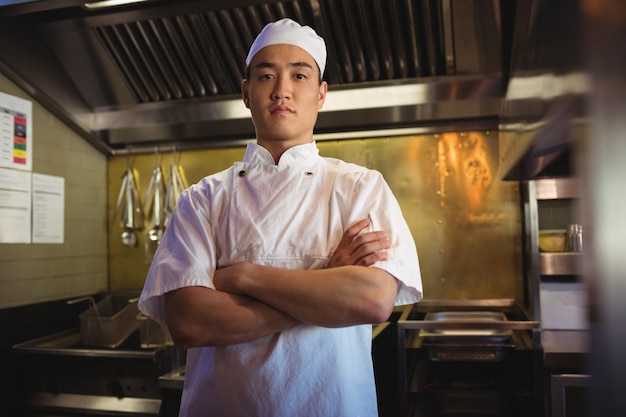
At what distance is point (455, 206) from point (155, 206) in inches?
69.4

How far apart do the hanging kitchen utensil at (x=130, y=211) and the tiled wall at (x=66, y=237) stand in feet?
0.54

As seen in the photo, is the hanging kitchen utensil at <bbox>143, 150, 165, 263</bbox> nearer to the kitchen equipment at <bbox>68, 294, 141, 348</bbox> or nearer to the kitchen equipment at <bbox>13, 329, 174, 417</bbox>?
the kitchen equipment at <bbox>68, 294, 141, 348</bbox>

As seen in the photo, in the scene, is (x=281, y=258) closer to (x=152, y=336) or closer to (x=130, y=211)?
(x=152, y=336)

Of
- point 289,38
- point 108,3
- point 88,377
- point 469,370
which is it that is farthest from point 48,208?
point 469,370

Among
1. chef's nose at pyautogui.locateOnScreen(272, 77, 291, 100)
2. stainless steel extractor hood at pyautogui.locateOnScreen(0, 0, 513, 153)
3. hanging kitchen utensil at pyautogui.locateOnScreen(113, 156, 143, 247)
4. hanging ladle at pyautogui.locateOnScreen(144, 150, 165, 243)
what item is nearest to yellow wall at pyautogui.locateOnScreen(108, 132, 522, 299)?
stainless steel extractor hood at pyautogui.locateOnScreen(0, 0, 513, 153)

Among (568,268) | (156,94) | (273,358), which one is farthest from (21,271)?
(568,268)

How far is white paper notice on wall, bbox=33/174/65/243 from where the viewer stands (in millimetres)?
3082

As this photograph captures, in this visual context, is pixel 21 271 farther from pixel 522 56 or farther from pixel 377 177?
pixel 522 56

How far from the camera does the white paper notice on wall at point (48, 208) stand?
308 cm

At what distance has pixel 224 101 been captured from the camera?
3.19 meters

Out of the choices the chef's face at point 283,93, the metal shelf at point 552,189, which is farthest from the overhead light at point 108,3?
the metal shelf at point 552,189

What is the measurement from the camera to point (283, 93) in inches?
55.9

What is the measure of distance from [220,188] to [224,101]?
179cm

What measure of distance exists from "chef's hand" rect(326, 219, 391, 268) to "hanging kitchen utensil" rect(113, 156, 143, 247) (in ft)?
8.21
